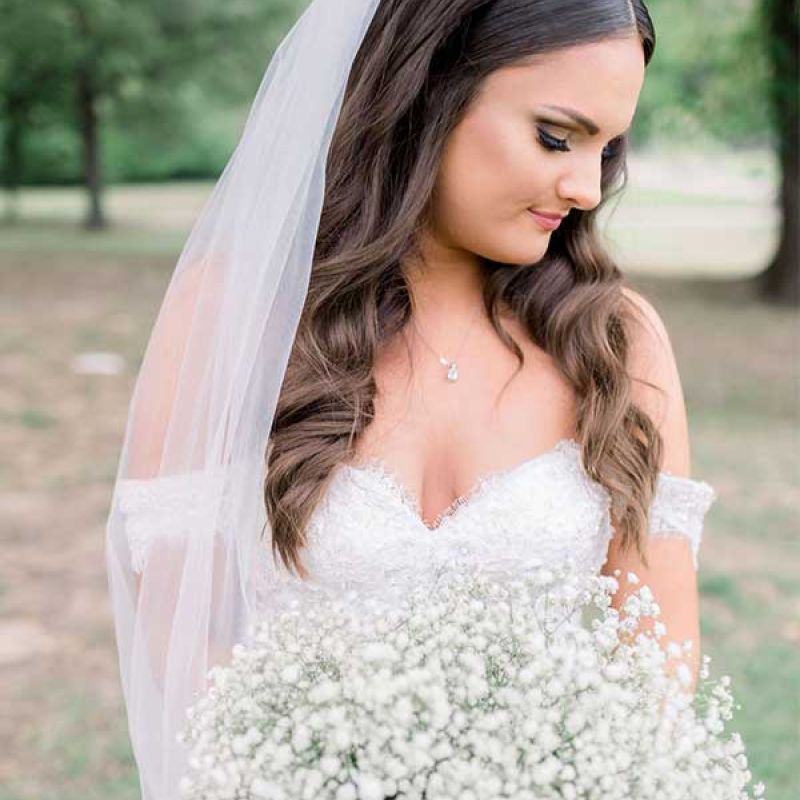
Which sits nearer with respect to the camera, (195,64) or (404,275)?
(404,275)

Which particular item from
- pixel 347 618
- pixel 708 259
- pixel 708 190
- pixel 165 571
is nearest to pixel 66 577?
pixel 165 571

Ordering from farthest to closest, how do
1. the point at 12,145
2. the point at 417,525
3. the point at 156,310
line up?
the point at 12,145
the point at 156,310
the point at 417,525

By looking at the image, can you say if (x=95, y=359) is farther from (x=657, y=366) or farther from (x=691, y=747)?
(x=691, y=747)

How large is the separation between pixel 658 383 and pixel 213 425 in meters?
0.91

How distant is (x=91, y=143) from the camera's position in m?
28.7

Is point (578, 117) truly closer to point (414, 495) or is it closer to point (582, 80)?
point (582, 80)

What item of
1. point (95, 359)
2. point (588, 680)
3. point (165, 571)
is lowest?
point (95, 359)

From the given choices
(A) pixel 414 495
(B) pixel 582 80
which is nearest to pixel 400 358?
(A) pixel 414 495

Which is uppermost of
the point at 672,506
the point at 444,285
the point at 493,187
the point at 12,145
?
the point at 493,187

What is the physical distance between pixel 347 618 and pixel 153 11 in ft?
84.9

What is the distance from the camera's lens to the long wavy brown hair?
7.58 feet

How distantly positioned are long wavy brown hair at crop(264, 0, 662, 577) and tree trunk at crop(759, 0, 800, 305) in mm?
13545

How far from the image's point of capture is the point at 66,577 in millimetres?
6797

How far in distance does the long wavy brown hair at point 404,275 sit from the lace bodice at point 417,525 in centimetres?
6
